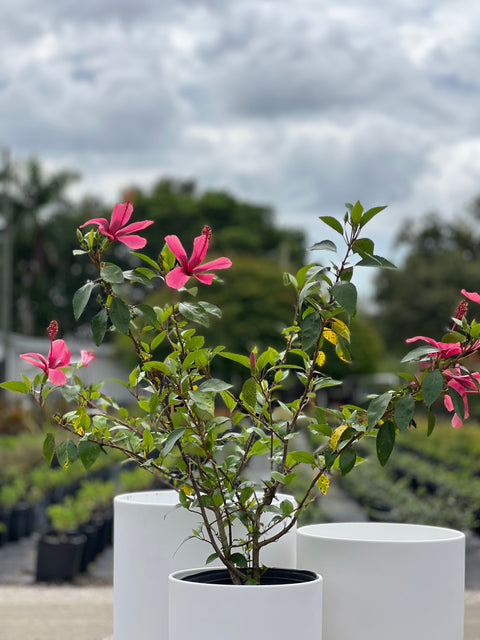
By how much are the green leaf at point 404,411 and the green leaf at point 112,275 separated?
76cm

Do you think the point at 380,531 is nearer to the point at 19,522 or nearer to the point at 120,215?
the point at 120,215

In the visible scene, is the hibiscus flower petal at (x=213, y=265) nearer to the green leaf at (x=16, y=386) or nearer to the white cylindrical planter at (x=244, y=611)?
the green leaf at (x=16, y=386)

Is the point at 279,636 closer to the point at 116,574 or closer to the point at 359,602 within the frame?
the point at 359,602

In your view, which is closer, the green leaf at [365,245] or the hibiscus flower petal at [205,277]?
the green leaf at [365,245]

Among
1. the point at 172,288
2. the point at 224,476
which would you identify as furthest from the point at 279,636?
the point at 172,288

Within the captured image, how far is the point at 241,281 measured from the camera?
28.8 m

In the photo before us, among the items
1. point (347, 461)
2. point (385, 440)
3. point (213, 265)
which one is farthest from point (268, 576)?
point (213, 265)

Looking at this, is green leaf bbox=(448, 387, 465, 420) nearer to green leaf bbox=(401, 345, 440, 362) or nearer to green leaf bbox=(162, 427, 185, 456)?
green leaf bbox=(401, 345, 440, 362)

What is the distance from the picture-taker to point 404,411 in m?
2.20

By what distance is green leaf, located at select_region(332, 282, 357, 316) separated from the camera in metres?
2.21

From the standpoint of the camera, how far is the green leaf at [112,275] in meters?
2.26

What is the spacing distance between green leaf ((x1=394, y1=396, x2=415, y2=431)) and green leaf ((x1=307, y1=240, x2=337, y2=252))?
417mm

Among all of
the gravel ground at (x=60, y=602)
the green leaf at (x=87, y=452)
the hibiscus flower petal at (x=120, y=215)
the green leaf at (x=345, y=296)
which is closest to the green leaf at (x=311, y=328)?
the green leaf at (x=345, y=296)

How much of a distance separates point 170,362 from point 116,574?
91cm
